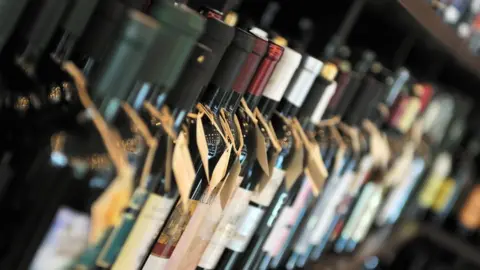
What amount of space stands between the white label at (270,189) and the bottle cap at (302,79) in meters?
0.12

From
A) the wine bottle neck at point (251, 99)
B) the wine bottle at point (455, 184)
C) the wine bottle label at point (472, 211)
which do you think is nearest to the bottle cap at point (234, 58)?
the wine bottle neck at point (251, 99)

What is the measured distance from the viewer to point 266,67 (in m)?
0.79

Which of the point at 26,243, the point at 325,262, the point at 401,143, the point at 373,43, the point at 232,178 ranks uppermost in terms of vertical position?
the point at 373,43

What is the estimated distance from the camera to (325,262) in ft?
4.86

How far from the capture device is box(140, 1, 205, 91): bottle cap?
1.95 ft

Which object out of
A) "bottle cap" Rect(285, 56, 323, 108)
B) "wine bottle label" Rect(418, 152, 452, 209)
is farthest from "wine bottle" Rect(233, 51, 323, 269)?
"wine bottle label" Rect(418, 152, 452, 209)

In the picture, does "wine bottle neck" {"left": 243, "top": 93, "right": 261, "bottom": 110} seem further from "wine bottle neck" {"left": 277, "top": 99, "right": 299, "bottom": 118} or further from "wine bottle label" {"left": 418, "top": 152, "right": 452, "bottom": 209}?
"wine bottle label" {"left": 418, "top": 152, "right": 452, "bottom": 209}

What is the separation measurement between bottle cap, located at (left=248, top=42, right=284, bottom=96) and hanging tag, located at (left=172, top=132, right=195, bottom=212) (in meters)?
0.15

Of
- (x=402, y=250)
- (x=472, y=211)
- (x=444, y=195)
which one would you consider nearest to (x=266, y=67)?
(x=444, y=195)

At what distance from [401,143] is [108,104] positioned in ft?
3.15

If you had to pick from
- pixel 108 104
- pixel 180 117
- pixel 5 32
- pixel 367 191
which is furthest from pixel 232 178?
pixel 367 191

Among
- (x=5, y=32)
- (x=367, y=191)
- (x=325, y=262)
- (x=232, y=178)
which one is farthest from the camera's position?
(x=325, y=262)

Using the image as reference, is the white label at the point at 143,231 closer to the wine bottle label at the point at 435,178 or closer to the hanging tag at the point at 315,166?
the hanging tag at the point at 315,166

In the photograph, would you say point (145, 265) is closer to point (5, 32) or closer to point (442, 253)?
point (5, 32)
